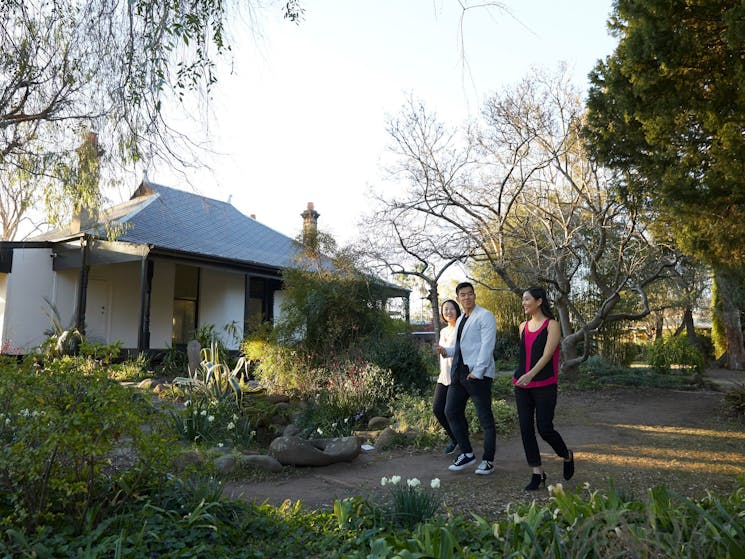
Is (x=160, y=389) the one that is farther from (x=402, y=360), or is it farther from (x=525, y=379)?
(x=525, y=379)

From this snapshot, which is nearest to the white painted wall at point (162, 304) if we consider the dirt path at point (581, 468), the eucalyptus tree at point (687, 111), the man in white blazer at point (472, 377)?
the dirt path at point (581, 468)

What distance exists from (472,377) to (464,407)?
0.37 m

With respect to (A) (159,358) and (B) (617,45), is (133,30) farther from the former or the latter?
(A) (159,358)

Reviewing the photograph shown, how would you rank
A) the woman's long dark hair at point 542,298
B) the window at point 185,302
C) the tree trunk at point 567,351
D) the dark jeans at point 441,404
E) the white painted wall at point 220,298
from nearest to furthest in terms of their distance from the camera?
the woman's long dark hair at point 542,298, the dark jeans at point 441,404, the tree trunk at point 567,351, the window at point 185,302, the white painted wall at point 220,298

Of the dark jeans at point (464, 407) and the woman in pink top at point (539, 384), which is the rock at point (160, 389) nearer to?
the dark jeans at point (464, 407)

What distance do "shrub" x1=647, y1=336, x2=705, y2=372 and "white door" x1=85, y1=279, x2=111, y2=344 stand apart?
1418 centimetres

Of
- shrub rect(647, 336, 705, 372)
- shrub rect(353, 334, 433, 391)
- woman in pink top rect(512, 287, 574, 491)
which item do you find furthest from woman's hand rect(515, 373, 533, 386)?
shrub rect(647, 336, 705, 372)

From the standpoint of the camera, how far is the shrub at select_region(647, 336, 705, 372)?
1355cm

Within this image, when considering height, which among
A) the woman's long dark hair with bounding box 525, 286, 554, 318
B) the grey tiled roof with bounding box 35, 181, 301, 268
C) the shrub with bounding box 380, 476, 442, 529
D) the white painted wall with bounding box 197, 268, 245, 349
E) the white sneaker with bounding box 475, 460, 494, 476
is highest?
the grey tiled roof with bounding box 35, 181, 301, 268

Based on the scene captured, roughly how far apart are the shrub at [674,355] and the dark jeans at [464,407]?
10.4m

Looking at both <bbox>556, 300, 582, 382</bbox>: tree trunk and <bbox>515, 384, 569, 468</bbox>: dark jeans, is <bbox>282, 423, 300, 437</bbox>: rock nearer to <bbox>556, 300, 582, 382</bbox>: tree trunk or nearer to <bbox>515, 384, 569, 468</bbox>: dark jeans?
<bbox>515, 384, 569, 468</bbox>: dark jeans

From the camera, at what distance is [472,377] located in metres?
5.00

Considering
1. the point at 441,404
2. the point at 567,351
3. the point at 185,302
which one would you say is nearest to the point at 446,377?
the point at 441,404

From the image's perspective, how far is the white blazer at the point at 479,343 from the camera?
5.01m
